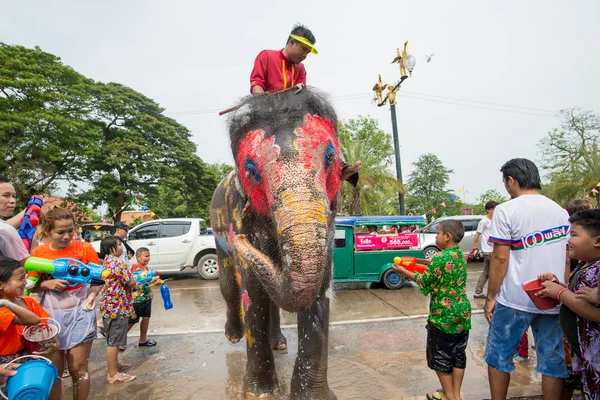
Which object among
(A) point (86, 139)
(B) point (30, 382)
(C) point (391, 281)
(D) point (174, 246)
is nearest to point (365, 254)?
(C) point (391, 281)

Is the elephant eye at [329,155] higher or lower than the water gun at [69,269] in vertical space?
higher

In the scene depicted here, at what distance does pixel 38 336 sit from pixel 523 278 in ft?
11.1

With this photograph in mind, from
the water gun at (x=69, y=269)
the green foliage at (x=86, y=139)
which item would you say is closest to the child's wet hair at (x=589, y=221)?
the water gun at (x=69, y=269)

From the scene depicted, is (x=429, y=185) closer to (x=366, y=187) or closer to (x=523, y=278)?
(x=366, y=187)

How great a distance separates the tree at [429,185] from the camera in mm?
37844

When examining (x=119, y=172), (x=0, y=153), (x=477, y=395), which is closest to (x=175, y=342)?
(x=477, y=395)

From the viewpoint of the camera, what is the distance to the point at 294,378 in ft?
9.30

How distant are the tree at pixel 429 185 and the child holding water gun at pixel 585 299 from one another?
36.3m

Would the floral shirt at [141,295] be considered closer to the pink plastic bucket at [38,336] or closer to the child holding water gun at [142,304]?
the child holding water gun at [142,304]

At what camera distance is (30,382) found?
2.08 meters

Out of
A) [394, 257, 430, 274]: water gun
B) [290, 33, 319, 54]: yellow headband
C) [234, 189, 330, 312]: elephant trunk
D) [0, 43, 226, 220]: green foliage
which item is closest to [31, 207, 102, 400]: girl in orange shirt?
[234, 189, 330, 312]: elephant trunk

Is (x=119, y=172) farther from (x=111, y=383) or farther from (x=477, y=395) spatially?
(x=477, y=395)

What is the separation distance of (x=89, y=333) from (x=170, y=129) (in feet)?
71.7

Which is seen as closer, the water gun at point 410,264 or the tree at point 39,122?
the water gun at point 410,264
